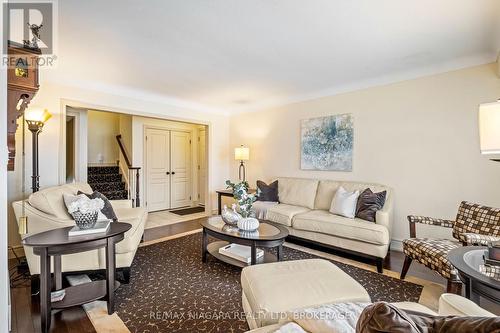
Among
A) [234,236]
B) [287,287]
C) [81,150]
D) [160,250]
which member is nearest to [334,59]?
[234,236]

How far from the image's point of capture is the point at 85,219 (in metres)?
1.97

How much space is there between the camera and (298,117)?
15.0 feet

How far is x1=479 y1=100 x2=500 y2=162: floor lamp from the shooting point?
1359mm

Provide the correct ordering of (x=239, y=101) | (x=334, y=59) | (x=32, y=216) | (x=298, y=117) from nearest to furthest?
(x=32, y=216) → (x=334, y=59) → (x=298, y=117) → (x=239, y=101)

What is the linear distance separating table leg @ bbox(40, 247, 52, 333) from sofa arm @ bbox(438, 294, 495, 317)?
94.4 inches

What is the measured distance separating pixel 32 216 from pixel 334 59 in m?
3.51

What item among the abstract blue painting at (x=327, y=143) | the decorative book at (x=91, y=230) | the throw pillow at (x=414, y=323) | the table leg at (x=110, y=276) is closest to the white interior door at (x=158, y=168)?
the abstract blue painting at (x=327, y=143)

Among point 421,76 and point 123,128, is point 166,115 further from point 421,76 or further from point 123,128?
point 421,76

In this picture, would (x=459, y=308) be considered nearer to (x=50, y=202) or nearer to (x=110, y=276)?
(x=110, y=276)

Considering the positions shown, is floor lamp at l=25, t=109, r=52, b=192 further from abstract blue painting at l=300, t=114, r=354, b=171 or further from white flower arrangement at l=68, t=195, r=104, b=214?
abstract blue painting at l=300, t=114, r=354, b=171

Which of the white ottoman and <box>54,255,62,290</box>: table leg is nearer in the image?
the white ottoman

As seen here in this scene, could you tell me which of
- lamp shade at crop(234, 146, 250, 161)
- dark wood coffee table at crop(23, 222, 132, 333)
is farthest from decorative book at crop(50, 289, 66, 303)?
lamp shade at crop(234, 146, 250, 161)

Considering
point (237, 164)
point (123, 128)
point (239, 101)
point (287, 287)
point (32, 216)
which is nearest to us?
point (287, 287)

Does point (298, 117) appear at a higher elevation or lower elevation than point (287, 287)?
higher
